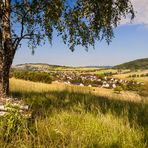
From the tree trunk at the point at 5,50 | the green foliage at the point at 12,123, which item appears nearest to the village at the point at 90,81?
the tree trunk at the point at 5,50

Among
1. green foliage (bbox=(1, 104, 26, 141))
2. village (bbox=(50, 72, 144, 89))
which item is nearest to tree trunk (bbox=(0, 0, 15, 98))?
green foliage (bbox=(1, 104, 26, 141))

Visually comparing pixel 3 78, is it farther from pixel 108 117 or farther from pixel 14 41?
pixel 108 117

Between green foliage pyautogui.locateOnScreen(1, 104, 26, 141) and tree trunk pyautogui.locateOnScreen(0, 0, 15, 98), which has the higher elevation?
tree trunk pyautogui.locateOnScreen(0, 0, 15, 98)

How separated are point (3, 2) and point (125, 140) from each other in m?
8.47

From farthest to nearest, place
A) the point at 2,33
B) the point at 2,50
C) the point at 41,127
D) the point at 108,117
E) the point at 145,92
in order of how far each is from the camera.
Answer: the point at 145,92
the point at 2,33
the point at 2,50
the point at 108,117
the point at 41,127

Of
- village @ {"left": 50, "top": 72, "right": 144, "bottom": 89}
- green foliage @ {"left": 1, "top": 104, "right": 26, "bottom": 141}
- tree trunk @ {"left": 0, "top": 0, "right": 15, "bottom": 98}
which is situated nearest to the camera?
green foliage @ {"left": 1, "top": 104, "right": 26, "bottom": 141}

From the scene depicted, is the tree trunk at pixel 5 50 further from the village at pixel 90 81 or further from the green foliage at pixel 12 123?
the village at pixel 90 81

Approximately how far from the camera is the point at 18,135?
7023 millimetres

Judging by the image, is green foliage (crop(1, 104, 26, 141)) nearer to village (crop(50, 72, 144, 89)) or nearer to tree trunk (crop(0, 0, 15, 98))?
tree trunk (crop(0, 0, 15, 98))

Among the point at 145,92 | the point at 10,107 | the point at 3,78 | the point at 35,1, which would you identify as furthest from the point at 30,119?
the point at 145,92

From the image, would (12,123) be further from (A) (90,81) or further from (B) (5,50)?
(A) (90,81)

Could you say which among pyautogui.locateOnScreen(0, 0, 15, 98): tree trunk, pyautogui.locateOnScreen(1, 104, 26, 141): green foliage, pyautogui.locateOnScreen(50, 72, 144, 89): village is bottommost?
pyautogui.locateOnScreen(50, 72, 144, 89): village

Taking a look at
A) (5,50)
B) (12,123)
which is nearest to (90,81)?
(5,50)

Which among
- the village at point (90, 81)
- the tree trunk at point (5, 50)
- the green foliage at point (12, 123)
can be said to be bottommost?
the village at point (90, 81)
